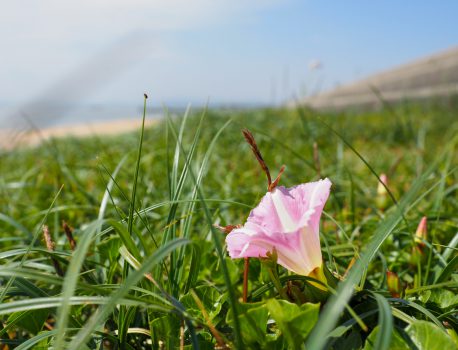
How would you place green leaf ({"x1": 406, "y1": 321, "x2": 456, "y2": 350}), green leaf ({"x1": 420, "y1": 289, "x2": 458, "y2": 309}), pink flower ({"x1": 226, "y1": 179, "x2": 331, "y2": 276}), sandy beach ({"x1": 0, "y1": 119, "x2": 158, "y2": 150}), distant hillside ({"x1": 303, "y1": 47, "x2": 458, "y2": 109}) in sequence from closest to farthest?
green leaf ({"x1": 406, "y1": 321, "x2": 456, "y2": 350}), pink flower ({"x1": 226, "y1": 179, "x2": 331, "y2": 276}), green leaf ({"x1": 420, "y1": 289, "x2": 458, "y2": 309}), sandy beach ({"x1": 0, "y1": 119, "x2": 158, "y2": 150}), distant hillside ({"x1": 303, "y1": 47, "x2": 458, "y2": 109})

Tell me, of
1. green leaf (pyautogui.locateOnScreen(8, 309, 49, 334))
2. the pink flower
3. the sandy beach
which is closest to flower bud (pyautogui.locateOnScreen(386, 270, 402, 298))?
the pink flower

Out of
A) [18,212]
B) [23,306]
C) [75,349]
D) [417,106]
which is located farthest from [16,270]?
[417,106]

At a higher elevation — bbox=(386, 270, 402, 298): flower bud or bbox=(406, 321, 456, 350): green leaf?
bbox=(406, 321, 456, 350): green leaf

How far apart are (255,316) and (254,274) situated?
14.1 inches

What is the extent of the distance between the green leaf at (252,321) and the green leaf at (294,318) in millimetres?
23

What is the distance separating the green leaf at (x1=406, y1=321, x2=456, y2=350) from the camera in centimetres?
64

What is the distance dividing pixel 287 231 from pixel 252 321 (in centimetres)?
14

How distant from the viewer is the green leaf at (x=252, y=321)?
0.71 m

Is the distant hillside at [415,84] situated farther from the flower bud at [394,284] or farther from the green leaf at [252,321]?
the green leaf at [252,321]

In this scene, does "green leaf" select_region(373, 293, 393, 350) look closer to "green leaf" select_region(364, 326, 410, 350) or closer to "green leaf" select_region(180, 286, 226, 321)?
"green leaf" select_region(364, 326, 410, 350)

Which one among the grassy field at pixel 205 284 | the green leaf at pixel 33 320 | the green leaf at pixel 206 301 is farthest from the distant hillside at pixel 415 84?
the green leaf at pixel 33 320

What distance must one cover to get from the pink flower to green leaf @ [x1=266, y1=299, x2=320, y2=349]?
87mm

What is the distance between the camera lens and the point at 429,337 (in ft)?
2.16

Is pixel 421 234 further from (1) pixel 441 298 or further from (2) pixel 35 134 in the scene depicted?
(2) pixel 35 134
